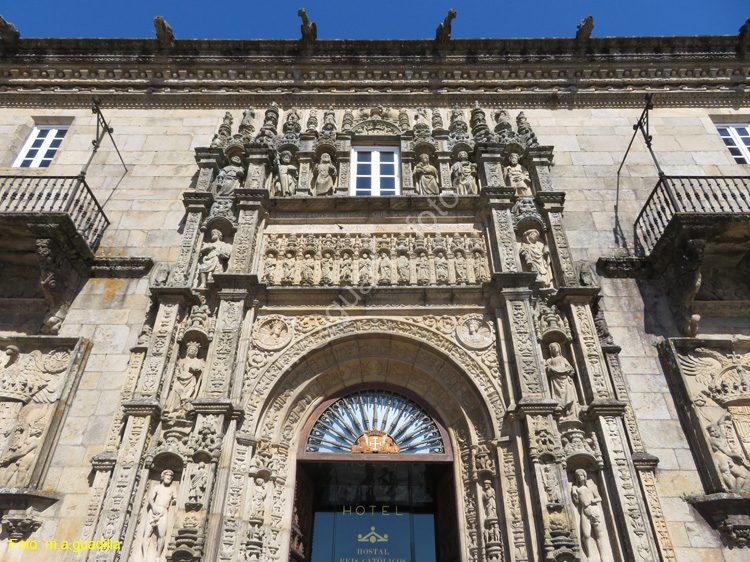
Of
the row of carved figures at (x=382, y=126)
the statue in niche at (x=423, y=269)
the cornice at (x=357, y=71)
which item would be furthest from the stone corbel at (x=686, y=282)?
the cornice at (x=357, y=71)

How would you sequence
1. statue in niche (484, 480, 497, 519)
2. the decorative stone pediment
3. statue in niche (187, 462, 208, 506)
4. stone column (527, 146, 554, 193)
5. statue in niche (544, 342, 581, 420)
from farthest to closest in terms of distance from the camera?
the decorative stone pediment < stone column (527, 146, 554, 193) < statue in niche (544, 342, 581, 420) < statue in niche (484, 480, 497, 519) < statue in niche (187, 462, 208, 506)

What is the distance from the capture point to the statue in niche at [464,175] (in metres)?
9.21

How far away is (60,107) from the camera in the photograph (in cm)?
1114

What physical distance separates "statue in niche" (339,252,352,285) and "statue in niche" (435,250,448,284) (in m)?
1.45

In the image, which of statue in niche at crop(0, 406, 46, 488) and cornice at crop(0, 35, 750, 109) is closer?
statue in niche at crop(0, 406, 46, 488)

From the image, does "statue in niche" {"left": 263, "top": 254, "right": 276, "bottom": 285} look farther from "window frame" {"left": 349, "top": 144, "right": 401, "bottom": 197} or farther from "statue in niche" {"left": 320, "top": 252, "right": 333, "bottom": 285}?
"window frame" {"left": 349, "top": 144, "right": 401, "bottom": 197}

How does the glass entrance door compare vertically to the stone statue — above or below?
below

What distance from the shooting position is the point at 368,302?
7906mm

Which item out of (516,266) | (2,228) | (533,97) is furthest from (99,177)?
(533,97)

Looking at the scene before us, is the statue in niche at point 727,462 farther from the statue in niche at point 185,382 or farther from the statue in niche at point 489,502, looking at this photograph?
the statue in niche at point 185,382

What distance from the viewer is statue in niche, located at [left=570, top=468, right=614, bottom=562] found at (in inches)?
231

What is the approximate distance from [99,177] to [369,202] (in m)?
5.50

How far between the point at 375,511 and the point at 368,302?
127 inches

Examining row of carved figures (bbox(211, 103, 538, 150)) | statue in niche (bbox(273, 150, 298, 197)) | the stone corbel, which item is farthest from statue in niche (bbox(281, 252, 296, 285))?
the stone corbel
